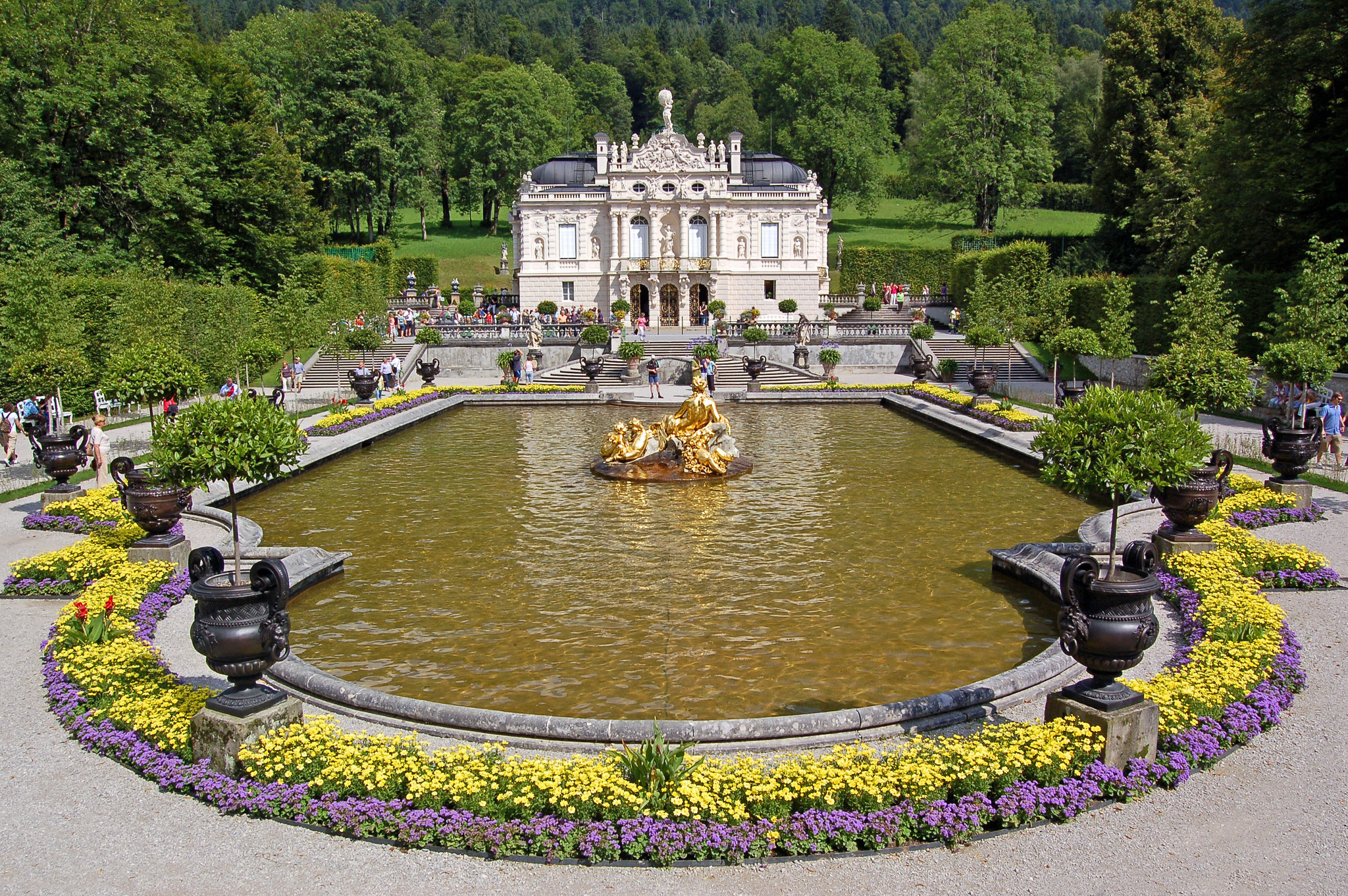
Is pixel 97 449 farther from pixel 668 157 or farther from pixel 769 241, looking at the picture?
pixel 769 241

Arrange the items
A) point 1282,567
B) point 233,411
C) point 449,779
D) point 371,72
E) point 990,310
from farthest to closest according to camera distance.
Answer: point 371,72
point 990,310
point 1282,567
point 233,411
point 449,779

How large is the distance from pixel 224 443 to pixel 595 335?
37941 millimetres

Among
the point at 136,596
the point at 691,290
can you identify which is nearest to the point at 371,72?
the point at 691,290

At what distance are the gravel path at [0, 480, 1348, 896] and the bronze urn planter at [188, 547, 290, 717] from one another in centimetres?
107

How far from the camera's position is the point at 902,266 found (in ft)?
233

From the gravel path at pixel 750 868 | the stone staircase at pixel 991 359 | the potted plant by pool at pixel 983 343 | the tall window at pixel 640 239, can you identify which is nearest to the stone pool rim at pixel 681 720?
the gravel path at pixel 750 868

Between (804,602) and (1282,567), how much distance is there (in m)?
7.35

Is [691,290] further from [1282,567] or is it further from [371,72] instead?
[1282,567]

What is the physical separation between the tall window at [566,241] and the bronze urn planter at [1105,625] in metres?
56.6

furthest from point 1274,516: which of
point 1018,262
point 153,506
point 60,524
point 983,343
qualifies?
point 1018,262

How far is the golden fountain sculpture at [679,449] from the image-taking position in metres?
22.8

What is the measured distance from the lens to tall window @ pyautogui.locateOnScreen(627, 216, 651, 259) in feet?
202

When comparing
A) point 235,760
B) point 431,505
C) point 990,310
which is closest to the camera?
point 235,760

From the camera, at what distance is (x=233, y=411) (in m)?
12.1
